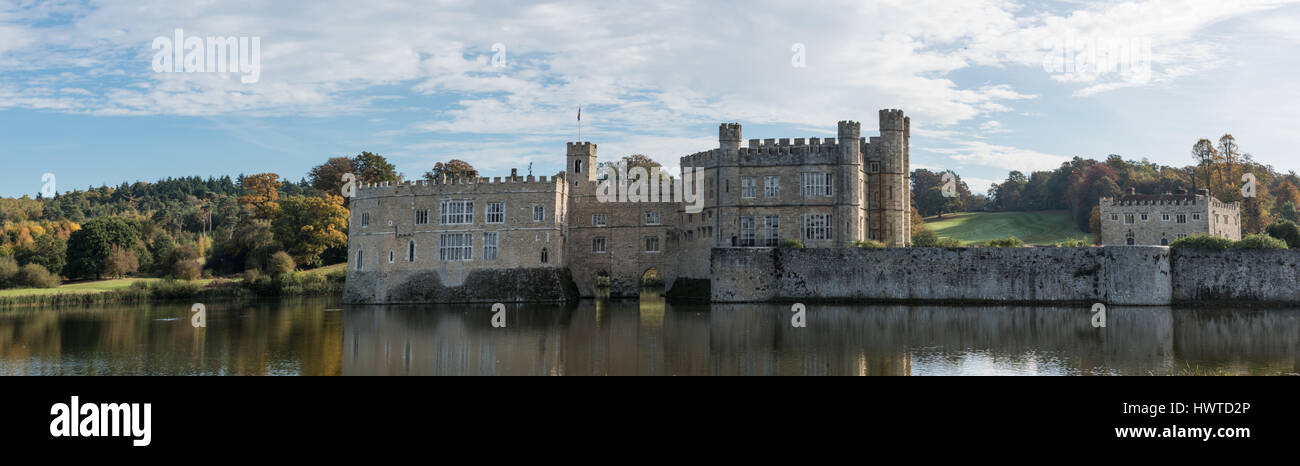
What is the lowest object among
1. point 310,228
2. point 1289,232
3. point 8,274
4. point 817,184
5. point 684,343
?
point 684,343

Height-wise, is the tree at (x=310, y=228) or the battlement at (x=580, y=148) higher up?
the battlement at (x=580, y=148)

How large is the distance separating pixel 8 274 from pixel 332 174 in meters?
23.4

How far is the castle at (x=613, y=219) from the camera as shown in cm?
4894

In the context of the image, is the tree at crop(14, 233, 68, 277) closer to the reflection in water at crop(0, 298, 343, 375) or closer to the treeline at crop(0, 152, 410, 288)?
the treeline at crop(0, 152, 410, 288)

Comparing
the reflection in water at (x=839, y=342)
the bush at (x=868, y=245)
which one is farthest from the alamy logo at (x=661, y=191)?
the reflection in water at (x=839, y=342)

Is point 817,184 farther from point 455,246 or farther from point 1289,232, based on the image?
point 1289,232

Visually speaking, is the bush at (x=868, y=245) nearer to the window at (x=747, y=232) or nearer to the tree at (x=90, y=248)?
the window at (x=747, y=232)

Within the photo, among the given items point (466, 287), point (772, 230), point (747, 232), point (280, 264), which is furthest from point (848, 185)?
point (280, 264)

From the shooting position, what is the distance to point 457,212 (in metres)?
53.1

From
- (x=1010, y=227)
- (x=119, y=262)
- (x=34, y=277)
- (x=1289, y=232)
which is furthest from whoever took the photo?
(x=1010, y=227)

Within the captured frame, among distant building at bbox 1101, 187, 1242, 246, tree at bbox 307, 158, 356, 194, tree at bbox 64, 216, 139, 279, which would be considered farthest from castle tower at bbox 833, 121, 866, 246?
tree at bbox 64, 216, 139, 279

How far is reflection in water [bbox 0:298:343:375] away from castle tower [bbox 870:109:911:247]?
2794 cm
